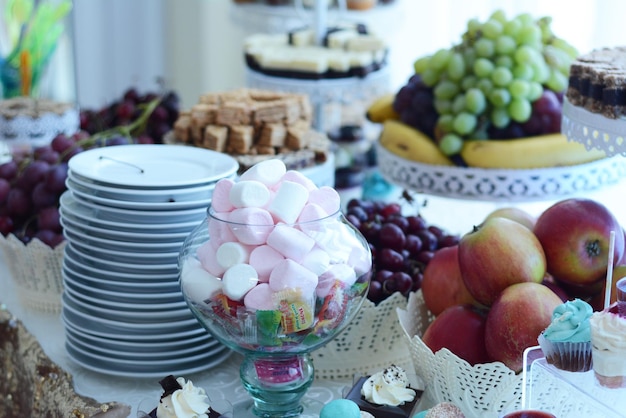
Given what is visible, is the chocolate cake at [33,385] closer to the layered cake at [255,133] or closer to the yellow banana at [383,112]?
the layered cake at [255,133]

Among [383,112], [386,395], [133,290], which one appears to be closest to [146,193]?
[133,290]

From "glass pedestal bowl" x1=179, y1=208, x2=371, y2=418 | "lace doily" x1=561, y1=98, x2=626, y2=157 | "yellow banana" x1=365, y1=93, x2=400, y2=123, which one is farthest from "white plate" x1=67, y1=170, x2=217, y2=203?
"yellow banana" x1=365, y1=93, x2=400, y2=123

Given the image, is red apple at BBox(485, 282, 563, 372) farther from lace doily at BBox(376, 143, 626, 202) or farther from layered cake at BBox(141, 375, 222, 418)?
lace doily at BBox(376, 143, 626, 202)

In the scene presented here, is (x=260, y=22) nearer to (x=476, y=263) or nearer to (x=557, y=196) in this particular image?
(x=557, y=196)

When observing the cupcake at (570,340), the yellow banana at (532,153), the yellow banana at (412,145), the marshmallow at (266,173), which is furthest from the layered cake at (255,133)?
the cupcake at (570,340)

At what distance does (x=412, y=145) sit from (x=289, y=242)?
2.06ft

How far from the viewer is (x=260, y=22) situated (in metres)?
2.41

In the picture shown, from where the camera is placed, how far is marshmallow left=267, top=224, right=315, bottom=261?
744 mm

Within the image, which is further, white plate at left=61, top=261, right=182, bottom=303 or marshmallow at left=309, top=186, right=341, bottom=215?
white plate at left=61, top=261, right=182, bottom=303

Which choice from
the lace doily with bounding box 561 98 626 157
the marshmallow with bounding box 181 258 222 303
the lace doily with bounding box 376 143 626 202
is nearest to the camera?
the marshmallow with bounding box 181 258 222 303

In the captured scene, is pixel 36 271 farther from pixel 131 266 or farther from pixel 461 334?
pixel 461 334

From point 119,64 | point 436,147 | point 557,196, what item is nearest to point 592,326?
point 557,196

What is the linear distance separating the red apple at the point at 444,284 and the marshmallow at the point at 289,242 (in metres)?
0.22

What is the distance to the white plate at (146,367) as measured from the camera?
3.11 ft
